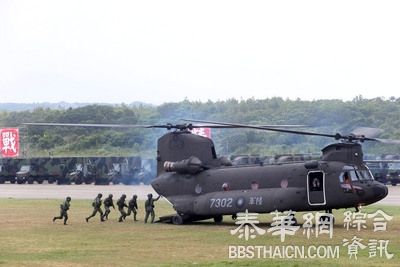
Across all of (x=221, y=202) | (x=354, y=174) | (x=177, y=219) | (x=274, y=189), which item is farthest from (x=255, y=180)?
(x=177, y=219)

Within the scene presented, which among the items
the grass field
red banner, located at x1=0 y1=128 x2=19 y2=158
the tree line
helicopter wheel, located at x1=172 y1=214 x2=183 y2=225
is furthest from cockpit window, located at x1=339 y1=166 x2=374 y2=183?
red banner, located at x1=0 y1=128 x2=19 y2=158

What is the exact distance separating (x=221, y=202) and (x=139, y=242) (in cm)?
577

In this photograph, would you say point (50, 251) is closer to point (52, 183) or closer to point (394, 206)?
point (394, 206)

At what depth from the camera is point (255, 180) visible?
32281 mm

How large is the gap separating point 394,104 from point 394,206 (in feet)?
215

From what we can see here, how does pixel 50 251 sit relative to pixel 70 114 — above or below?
below

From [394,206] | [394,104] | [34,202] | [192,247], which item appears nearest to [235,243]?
[192,247]

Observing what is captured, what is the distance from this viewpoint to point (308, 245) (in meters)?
25.6

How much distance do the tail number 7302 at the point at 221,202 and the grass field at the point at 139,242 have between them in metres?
0.76

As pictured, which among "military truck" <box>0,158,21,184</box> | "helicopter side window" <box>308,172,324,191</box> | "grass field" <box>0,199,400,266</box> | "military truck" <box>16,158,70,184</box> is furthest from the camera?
"military truck" <box>0,158,21,184</box>

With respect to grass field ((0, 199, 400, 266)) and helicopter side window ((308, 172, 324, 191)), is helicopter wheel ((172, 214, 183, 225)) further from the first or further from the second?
helicopter side window ((308, 172, 324, 191))

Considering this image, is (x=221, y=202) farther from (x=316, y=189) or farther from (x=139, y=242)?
(x=139, y=242)

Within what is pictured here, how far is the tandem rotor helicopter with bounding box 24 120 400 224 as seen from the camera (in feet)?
101

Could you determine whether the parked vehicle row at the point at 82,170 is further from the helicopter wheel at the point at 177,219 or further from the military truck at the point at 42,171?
the helicopter wheel at the point at 177,219
